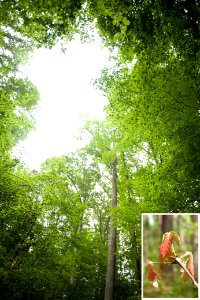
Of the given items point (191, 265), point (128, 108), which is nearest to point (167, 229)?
point (191, 265)

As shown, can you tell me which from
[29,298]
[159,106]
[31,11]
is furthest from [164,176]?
[29,298]

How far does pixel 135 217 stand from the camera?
975cm

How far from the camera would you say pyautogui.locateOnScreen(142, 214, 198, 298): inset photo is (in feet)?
9.70

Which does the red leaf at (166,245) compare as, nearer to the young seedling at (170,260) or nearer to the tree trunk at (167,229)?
the young seedling at (170,260)

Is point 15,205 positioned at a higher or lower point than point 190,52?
lower

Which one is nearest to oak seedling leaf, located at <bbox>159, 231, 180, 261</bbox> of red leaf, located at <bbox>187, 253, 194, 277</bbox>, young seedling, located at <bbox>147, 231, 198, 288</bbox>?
young seedling, located at <bbox>147, 231, 198, 288</bbox>

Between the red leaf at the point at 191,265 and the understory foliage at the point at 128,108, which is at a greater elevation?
the understory foliage at the point at 128,108

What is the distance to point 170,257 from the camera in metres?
2.92

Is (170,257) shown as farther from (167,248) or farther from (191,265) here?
(191,265)

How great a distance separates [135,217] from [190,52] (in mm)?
5806

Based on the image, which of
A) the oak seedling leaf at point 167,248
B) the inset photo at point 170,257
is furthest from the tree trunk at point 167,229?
the oak seedling leaf at point 167,248

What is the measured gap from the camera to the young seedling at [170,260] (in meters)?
2.84

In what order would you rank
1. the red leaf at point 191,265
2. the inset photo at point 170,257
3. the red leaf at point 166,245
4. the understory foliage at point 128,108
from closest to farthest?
the red leaf at point 166,245 < the inset photo at point 170,257 < the red leaf at point 191,265 < the understory foliage at point 128,108

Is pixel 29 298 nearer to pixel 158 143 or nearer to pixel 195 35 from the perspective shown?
pixel 158 143
